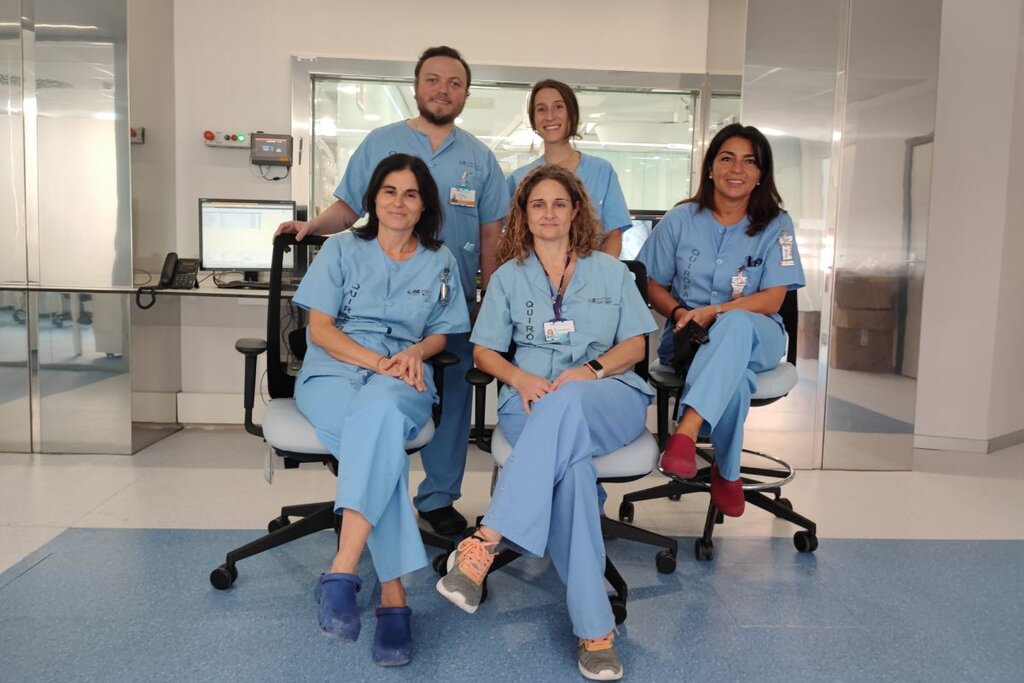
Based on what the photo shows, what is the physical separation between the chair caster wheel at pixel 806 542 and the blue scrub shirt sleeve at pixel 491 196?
1.61 metres

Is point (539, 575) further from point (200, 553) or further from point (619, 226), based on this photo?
point (619, 226)

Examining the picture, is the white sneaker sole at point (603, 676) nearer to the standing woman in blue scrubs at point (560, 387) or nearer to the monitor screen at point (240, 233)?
the standing woman in blue scrubs at point (560, 387)

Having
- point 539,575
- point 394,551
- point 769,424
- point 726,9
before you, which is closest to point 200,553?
point 394,551

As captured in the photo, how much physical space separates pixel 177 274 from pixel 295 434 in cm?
224

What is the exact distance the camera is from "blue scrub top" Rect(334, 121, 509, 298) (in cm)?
282

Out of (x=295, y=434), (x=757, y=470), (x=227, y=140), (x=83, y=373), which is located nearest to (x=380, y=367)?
(x=295, y=434)

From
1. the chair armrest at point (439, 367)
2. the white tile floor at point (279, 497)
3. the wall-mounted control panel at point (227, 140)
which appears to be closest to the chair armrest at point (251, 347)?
the chair armrest at point (439, 367)

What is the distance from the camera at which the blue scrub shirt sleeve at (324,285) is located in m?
2.39

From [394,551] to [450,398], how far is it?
3.05 ft

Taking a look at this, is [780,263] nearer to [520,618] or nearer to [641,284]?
[641,284]

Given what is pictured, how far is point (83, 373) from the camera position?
384 centimetres

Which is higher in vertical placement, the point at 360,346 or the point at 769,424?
the point at 360,346

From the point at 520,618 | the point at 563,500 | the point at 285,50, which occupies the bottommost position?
the point at 520,618

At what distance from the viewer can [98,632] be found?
1971 millimetres
